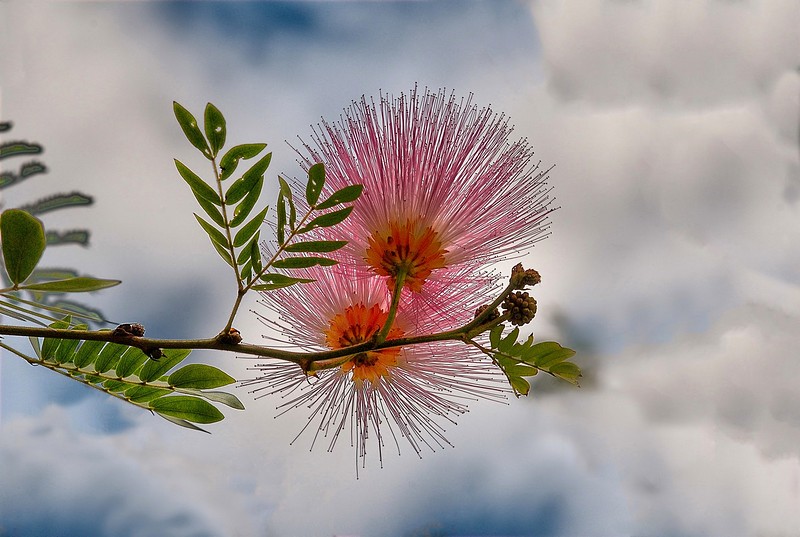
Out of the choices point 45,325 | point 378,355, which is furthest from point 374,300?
point 45,325

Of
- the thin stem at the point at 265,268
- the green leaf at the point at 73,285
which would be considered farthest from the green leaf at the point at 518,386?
the green leaf at the point at 73,285

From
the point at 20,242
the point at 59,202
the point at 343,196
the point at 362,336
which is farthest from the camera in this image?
the point at 59,202

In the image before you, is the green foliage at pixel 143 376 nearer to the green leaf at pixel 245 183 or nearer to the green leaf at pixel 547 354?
the green leaf at pixel 245 183

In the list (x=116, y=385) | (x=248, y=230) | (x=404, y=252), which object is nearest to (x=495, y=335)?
(x=404, y=252)

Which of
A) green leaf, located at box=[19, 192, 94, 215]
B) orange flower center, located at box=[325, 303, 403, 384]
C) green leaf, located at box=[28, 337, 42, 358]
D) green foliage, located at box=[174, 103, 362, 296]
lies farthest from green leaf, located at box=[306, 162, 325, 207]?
green leaf, located at box=[19, 192, 94, 215]

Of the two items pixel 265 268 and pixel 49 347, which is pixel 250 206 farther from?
pixel 49 347

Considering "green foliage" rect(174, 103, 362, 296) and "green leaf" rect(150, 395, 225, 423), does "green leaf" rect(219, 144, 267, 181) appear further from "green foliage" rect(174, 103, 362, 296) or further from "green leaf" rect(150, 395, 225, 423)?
"green leaf" rect(150, 395, 225, 423)
